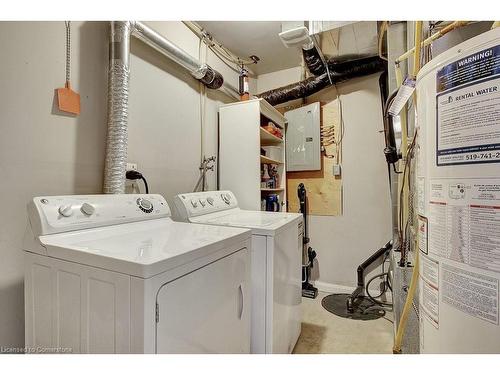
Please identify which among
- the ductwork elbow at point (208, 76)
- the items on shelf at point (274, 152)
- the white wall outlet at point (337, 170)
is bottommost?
the white wall outlet at point (337, 170)

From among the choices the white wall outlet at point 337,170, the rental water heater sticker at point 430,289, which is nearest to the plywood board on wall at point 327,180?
the white wall outlet at point 337,170

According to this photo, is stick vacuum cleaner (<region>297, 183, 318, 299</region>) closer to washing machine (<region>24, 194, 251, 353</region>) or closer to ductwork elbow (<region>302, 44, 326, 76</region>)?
ductwork elbow (<region>302, 44, 326, 76</region>)

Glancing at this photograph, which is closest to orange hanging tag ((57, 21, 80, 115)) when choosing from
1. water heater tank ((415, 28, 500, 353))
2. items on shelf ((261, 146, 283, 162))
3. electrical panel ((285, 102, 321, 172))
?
water heater tank ((415, 28, 500, 353))

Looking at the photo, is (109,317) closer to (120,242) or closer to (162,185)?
(120,242)

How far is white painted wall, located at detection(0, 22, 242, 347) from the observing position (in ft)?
3.78

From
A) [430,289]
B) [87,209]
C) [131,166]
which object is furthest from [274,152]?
[430,289]

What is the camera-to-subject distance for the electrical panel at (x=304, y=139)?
3.02 meters

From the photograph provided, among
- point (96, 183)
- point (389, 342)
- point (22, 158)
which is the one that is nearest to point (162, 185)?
point (96, 183)

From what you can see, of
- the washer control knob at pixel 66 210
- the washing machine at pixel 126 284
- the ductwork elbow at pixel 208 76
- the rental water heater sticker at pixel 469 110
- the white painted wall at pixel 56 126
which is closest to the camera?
the rental water heater sticker at pixel 469 110

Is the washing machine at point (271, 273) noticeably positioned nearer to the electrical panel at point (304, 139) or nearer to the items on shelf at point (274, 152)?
the items on shelf at point (274, 152)

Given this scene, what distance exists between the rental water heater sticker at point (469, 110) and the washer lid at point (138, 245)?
82cm

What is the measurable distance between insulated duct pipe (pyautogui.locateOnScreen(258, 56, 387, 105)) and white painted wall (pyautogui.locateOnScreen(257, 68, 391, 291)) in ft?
0.65

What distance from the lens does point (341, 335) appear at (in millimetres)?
2105
